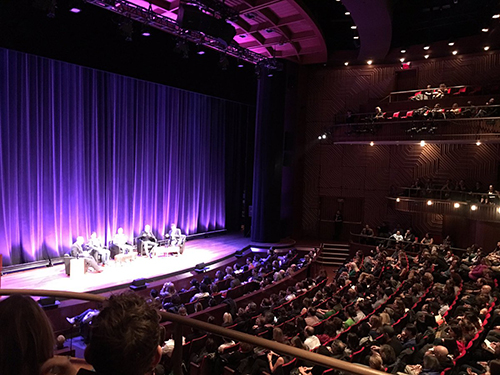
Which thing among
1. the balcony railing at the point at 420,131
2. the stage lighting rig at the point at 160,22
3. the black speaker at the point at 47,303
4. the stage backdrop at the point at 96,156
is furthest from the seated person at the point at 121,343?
the balcony railing at the point at 420,131

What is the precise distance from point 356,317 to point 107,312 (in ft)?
18.8

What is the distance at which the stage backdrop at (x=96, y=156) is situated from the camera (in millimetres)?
10234

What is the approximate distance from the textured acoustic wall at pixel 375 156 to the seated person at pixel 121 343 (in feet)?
50.0

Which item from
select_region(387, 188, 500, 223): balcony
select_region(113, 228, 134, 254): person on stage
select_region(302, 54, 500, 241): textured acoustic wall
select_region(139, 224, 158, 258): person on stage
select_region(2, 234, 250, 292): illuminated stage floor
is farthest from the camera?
select_region(302, 54, 500, 241): textured acoustic wall

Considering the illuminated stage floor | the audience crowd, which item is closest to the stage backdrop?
the illuminated stage floor

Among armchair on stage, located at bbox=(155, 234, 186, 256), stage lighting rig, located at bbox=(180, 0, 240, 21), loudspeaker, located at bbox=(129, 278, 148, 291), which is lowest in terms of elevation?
loudspeaker, located at bbox=(129, 278, 148, 291)

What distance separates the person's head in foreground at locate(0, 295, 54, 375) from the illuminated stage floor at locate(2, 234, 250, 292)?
25.2ft

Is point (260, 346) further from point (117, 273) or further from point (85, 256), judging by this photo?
point (85, 256)

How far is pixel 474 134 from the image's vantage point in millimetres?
12492

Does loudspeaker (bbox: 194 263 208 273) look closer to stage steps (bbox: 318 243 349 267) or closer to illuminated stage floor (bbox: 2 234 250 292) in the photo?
illuminated stage floor (bbox: 2 234 250 292)

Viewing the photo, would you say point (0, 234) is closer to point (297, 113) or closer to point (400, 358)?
point (400, 358)

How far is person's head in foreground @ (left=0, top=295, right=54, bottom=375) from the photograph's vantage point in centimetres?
115

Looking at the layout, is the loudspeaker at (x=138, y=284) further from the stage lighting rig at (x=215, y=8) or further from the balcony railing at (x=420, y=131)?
the balcony railing at (x=420, y=131)

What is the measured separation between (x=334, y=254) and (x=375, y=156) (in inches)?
172
